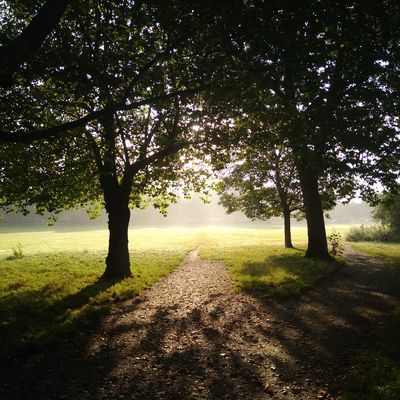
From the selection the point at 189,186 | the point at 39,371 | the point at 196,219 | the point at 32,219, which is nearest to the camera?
the point at 39,371

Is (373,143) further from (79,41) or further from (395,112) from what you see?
(79,41)

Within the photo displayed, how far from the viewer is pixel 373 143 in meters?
17.8

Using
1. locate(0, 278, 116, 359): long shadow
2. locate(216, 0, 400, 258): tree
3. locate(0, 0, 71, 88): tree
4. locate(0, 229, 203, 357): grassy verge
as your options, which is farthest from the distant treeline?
→ locate(0, 0, 71, 88): tree

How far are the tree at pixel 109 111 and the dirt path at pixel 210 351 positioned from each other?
21.9ft

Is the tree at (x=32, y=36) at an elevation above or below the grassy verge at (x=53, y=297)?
above

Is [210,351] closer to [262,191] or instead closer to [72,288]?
[72,288]

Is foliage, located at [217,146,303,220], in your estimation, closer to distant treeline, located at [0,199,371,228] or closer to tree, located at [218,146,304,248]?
tree, located at [218,146,304,248]

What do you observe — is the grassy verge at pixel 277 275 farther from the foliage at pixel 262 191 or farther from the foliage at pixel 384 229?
the foliage at pixel 384 229

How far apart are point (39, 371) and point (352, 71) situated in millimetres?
14415

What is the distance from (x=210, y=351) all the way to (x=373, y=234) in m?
49.7

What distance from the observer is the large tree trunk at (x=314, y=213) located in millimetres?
24391

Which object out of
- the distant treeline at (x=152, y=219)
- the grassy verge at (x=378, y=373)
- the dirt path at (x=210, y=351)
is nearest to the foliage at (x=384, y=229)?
the distant treeline at (x=152, y=219)

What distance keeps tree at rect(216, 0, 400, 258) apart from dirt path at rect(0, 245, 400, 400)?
20.9 ft

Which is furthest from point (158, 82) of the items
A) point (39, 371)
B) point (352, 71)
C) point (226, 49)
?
point (39, 371)
